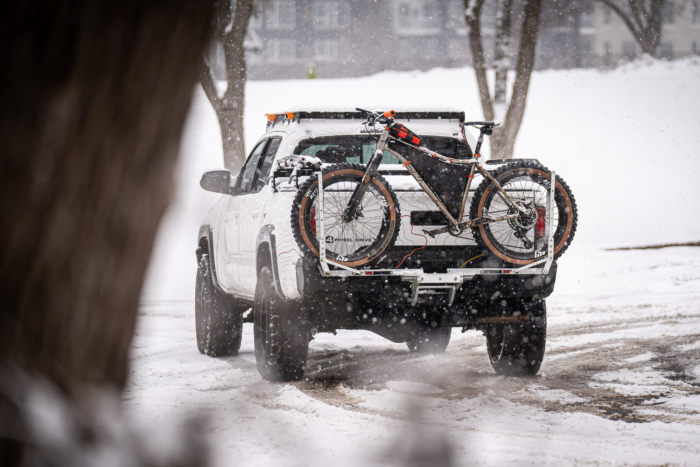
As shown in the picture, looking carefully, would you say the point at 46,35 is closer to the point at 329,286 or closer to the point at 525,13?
the point at 329,286

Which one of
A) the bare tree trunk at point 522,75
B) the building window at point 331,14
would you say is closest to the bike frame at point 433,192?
the bare tree trunk at point 522,75

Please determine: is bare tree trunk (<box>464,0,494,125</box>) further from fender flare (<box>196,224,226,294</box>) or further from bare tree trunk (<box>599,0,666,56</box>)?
bare tree trunk (<box>599,0,666,56</box>)

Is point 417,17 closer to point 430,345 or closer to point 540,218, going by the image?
point 430,345

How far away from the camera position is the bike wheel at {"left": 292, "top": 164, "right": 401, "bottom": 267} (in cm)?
536

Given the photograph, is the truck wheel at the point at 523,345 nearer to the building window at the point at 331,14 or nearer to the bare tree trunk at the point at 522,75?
the bare tree trunk at the point at 522,75

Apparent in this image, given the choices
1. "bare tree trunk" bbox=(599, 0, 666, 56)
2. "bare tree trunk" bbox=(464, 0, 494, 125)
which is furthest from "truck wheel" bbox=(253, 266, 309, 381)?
"bare tree trunk" bbox=(599, 0, 666, 56)

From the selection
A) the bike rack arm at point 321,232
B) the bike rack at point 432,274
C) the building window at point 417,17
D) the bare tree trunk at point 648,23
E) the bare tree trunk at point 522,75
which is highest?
the building window at point 417,17

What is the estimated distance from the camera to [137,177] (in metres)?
1.28

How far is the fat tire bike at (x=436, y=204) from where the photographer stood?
17.7ft

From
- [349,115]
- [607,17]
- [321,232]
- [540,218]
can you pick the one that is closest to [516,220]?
[540,218]

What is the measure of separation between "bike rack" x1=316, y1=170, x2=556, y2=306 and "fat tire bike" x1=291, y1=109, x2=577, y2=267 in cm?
5

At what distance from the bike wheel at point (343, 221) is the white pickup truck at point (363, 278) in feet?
0.44

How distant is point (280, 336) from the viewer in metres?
5.82

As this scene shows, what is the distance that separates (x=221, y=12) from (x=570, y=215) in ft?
15.2
